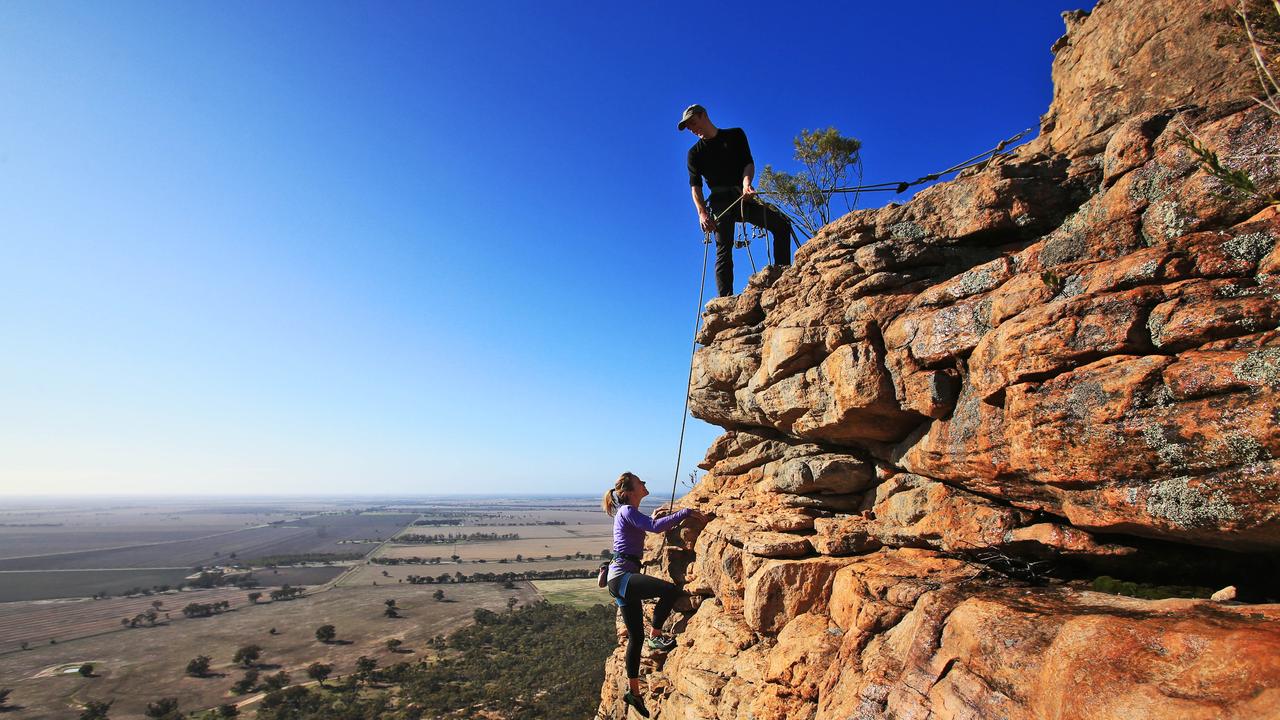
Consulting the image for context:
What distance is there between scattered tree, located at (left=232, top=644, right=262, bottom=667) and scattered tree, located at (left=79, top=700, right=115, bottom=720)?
1001cm

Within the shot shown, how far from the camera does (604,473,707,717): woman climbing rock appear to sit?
9273 mm

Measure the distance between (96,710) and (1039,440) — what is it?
71.4m

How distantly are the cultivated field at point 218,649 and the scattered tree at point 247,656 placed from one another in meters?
0.82

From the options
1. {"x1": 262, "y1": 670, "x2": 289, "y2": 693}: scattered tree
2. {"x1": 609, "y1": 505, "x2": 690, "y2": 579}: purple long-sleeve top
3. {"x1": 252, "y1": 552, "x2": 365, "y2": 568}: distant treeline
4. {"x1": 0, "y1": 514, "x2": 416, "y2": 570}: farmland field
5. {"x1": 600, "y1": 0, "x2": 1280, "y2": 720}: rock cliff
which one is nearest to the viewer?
{"x1": 600, "y1": 0, "x2": 1280, "y2": 720}: rock cliff

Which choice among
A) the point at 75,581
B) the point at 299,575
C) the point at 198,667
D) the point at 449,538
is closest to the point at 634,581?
the point at 198,667

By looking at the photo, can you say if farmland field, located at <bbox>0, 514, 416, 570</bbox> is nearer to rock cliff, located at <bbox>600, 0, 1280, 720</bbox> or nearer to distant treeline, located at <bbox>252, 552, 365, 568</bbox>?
distant treeline, located at <bbox>252, 552, 365, 568</bbox>

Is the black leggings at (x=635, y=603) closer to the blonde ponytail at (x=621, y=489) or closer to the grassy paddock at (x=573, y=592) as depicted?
the blonde ponytail at (x=621, y=489)

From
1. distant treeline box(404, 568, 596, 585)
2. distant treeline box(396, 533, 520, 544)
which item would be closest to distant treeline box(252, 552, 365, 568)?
distant treeline box(396, 533, 520, 544)

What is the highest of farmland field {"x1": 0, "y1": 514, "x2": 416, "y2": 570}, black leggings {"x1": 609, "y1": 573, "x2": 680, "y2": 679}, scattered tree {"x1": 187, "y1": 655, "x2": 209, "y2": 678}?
black leggings {"x1": 609, "y1": 573, "x2": 680, "y2": 679}

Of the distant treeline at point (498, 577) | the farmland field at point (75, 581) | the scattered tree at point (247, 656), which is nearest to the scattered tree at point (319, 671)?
the scattered tree at point (247, 656)

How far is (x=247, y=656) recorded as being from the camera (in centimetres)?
5788

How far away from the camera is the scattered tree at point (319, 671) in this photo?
49.8 metres

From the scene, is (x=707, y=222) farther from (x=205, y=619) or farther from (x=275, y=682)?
(x=205, y=619)

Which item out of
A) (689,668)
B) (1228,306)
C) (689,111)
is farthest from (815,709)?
(689,111)
